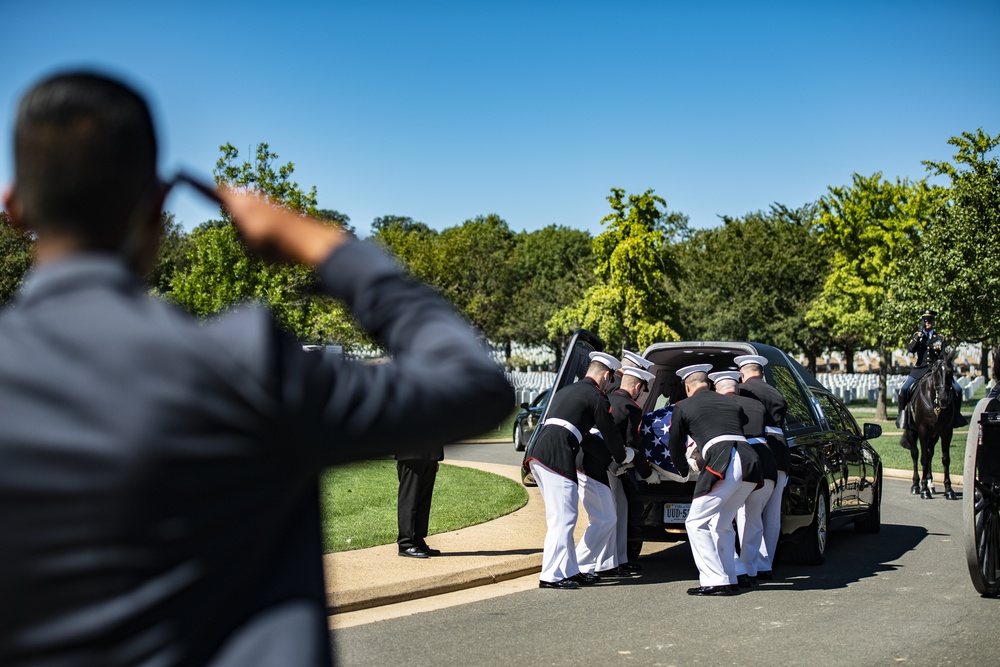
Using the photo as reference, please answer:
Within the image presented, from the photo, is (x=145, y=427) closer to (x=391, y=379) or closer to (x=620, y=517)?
(x=391, y=379)

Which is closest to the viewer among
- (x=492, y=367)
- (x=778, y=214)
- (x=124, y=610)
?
(x=124, y=610)

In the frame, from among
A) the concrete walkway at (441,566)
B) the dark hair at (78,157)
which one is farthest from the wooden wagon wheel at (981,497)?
the dark hair at (78,157)

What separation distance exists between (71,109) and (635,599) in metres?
8.25

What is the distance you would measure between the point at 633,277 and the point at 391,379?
131 ft

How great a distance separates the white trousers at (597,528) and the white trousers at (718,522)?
0.78 meters

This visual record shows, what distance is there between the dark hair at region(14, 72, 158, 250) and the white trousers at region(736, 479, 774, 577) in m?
8.95

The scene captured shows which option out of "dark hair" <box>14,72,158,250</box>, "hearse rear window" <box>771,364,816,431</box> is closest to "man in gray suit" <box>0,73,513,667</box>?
"dark hair" <box>14,72,158,250</box>

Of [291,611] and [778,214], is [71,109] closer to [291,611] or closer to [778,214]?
[291,611]

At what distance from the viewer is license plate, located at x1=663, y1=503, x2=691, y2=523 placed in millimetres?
10180

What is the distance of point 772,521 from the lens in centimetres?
1023

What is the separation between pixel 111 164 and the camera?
141 centimetres

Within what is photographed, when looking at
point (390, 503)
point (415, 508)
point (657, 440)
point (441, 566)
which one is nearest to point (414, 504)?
point (415, 508)

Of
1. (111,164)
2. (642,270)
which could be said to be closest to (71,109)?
(111,164)

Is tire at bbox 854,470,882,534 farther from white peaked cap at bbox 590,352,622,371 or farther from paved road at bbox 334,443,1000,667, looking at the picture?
white peaked cap at bbox 590,352,622,371
